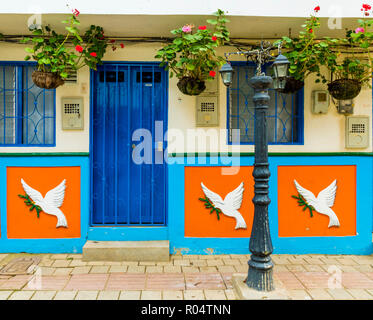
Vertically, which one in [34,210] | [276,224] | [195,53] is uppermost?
[195,53]

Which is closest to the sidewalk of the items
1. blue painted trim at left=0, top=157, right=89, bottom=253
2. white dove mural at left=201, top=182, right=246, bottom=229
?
blue painted trim at left=0, top=157, right=89, bottom=253

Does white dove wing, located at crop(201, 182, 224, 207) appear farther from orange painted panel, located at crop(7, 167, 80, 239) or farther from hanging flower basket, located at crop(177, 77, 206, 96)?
orange painted panel, located at crop(7, 167, 80, 239)

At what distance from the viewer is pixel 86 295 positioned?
3.96 meters

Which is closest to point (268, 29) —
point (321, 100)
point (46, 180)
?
point (321, 100)

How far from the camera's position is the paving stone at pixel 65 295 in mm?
3877

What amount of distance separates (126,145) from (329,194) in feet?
11.0

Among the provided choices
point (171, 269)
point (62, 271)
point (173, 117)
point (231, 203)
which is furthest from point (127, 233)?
point (173, 117)

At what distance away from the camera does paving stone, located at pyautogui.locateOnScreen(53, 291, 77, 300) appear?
388 centimetres

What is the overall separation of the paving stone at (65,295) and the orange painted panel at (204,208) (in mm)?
1942

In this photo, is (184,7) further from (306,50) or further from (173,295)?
(173,295)

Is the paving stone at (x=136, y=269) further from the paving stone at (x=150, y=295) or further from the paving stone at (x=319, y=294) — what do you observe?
the paving stone at (x=319, y=294)

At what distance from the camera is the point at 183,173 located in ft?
17.4

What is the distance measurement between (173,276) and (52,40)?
12.0 feet

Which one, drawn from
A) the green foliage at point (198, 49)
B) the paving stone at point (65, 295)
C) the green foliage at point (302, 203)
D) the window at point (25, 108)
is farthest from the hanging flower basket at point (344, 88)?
the paving stone at point (65, 295)
